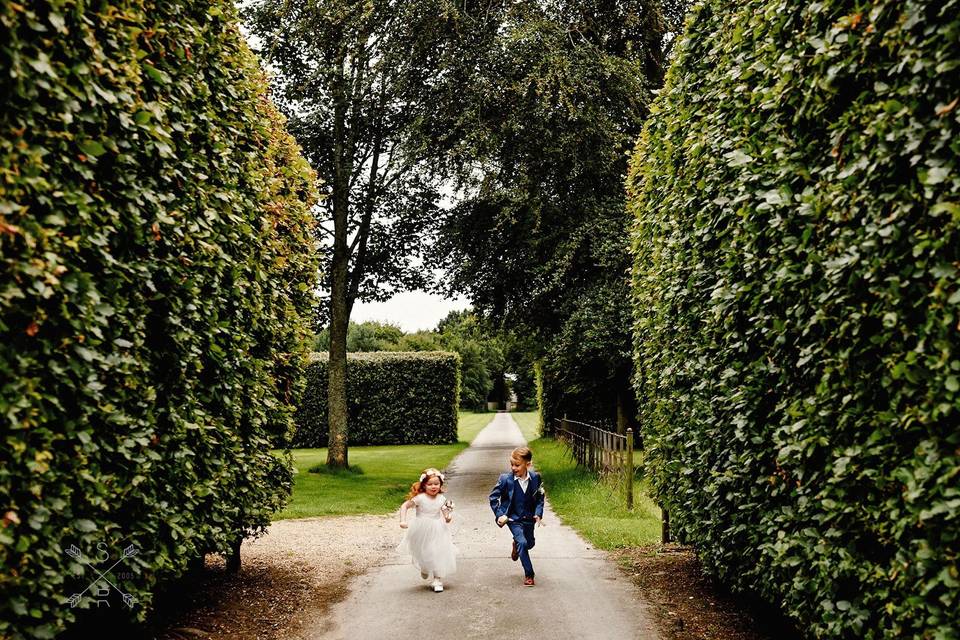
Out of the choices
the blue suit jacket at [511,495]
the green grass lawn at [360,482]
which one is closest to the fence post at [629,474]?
the green grass lawn at [360,482]

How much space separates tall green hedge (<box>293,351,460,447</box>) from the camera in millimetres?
28719

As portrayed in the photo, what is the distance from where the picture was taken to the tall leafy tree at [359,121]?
15.1 meters

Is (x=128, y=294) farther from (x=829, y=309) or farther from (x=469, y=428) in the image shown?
(x=469, y=428)

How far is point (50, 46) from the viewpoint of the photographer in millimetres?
3359

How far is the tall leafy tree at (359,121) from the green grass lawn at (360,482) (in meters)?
1.03

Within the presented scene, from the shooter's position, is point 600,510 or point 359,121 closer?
point 600,510

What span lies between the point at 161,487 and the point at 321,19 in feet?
41.5

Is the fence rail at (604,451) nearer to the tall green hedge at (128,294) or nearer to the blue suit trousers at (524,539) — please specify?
the blue suit trousers at (524,539)

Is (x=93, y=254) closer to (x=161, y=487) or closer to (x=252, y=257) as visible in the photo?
(x=161, y=487)

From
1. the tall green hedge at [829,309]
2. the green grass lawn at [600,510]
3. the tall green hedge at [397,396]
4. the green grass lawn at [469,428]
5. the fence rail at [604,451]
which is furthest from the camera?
the green grass lawn at [469,428]

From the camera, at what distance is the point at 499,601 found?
688cm

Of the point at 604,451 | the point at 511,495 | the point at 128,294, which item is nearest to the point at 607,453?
the point at 604,451

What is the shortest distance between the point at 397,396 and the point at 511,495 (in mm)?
21160

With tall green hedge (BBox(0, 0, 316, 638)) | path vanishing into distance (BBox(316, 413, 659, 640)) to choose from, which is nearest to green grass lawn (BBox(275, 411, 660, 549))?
path vanishing into distance (BBox(316, 413, 659, 640))
